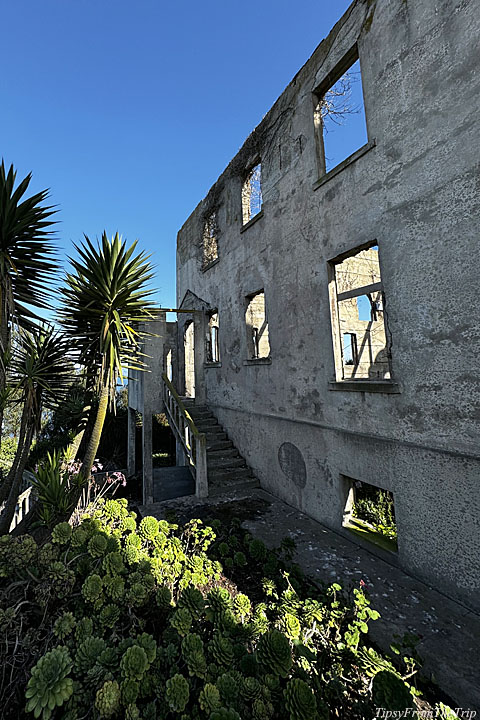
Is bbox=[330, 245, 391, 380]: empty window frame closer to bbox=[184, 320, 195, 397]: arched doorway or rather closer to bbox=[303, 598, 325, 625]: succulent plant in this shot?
bbox=[184, 320, 195, 397]: arched doorway

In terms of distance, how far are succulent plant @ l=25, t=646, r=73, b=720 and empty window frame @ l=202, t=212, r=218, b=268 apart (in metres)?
9.63

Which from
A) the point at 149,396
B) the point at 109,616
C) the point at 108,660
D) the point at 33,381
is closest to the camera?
the point at 108,660

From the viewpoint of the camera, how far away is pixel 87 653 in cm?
178

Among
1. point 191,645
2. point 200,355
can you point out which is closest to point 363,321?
point 200,355

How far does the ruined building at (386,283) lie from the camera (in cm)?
356

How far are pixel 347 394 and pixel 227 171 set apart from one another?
7598 millimetres

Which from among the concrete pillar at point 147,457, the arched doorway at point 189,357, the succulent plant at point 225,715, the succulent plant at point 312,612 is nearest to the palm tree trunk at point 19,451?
the concrete pillar at point 147,457

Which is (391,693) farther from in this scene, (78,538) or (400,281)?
(400,281)

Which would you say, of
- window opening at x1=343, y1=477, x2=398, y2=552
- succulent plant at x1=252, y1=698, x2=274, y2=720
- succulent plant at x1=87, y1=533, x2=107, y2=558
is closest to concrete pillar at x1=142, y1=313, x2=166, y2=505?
window opening at x1=343, y1=477, x2=398, y2=552

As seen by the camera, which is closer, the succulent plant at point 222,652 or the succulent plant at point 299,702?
the succulent plant at point 299,702

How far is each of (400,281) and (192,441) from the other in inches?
215

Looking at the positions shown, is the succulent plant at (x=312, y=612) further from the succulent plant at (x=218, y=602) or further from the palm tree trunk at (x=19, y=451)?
the palm tree trunk at (x=19, y=451)

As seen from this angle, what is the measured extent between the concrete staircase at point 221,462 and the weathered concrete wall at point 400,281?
0.84m

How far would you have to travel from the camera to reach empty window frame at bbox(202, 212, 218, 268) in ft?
33.4
